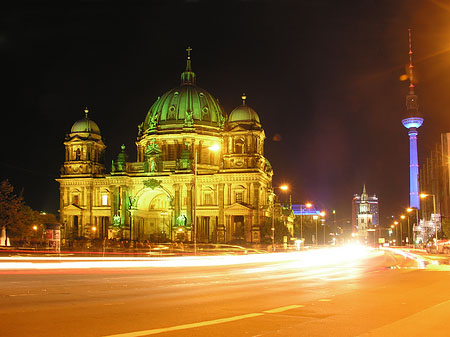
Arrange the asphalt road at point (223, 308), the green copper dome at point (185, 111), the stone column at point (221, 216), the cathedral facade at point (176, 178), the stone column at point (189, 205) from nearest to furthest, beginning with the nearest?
1. the asphalt road at point (223, 308)
2. the stone column at point (221, 216)
3. the cathedral facade at point (176, 178)
4. the stone column at point (189, 205)
5. the green copper dome at point (185, 111)

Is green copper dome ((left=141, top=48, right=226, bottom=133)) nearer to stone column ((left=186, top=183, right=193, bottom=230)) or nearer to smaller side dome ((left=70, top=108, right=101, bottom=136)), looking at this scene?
smaller side dome ((left=70, top=108, right=101, bottom=136))

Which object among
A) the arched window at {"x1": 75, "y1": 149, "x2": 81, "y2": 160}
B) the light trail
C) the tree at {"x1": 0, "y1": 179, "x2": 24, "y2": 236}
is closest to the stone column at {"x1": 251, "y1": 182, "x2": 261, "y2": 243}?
the arched window at {"x1": 75, "y1": 149, "x2": 81, "y2": 160}

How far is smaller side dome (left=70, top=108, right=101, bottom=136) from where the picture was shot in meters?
119

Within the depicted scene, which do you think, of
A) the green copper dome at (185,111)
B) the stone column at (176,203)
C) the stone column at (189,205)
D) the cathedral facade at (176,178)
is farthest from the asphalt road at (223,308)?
the green copper dome at (185,111)

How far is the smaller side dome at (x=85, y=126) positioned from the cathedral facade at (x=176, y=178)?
0.22 meters

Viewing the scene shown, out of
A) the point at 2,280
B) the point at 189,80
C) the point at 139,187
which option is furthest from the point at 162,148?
the point at 2,280

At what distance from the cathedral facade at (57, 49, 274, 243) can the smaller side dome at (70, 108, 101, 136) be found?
22 cm

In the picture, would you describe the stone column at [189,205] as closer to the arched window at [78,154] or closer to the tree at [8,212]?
the arched window at [78,154]

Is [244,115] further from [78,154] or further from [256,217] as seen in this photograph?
[78,154]

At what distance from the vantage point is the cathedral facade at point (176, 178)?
333ft

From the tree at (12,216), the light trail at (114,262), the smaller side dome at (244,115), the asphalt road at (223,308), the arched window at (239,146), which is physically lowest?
the light trail at (114,262)

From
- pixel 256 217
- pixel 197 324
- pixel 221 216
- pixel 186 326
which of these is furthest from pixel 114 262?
pixel 221 216

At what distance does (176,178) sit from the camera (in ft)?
349

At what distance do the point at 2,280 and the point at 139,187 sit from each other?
293ft
